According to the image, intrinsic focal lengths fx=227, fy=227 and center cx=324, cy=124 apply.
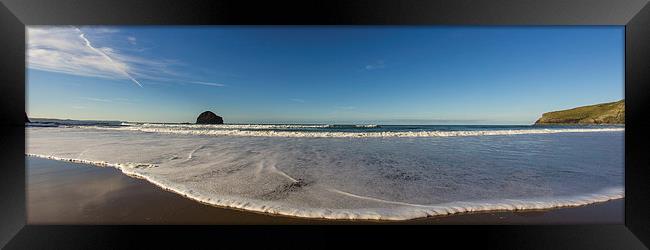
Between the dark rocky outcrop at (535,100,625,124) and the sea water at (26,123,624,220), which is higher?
the dark rocky outcrop at (535,100,625,124)

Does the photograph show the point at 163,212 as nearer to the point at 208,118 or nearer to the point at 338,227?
the point at 338,227

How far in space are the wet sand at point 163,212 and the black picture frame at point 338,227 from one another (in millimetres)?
118

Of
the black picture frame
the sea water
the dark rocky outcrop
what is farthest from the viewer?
the dark rocky outcrop

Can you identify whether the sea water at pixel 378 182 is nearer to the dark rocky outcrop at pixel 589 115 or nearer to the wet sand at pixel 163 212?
Result: the wet sand at pixel 163 212

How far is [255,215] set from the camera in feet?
5.89

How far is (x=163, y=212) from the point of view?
183 centimetres

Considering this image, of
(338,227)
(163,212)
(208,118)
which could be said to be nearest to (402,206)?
(338,227)

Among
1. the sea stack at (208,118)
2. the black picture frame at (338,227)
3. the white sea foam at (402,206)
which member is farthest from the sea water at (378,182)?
the sea stack at (208,118)

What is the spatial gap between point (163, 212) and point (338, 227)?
1420mm

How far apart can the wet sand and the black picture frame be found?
118 millimetres

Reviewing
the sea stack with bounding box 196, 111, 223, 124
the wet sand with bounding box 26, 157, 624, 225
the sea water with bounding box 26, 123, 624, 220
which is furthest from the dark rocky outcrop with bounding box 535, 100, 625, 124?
the sea stack with bounding box 196, 111, 223, 124

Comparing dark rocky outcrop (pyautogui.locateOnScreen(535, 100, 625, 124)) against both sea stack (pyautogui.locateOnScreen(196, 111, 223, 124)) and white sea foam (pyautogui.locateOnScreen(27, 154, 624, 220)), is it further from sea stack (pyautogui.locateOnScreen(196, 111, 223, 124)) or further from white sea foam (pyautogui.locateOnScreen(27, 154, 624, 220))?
sea stack (pyautogui.locateOnScreen(196, 111, 223, 124))

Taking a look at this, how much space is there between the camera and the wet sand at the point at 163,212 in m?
1.74

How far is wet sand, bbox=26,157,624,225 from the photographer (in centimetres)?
174
